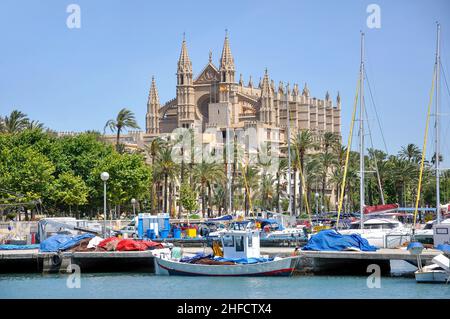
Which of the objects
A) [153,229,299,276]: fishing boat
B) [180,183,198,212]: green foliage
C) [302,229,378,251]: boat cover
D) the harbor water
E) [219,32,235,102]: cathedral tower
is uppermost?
[219,32,235,102]: cathedral tower

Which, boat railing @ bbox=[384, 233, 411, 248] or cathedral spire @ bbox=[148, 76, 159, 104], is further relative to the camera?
cathedral spire @ bbox=[148, 76, 159, 104]

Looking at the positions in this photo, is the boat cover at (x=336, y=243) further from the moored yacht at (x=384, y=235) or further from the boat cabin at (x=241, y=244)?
the moored yacht at (x=384, y=235)

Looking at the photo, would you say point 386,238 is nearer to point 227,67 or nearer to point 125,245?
point 125,245

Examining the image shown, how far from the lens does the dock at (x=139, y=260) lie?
4472cm

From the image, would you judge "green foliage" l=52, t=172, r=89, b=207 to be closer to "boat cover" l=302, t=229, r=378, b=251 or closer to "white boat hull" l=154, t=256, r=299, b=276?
"white boat hull" l=154, t=256, r=299, b=276

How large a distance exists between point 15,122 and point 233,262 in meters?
67.4

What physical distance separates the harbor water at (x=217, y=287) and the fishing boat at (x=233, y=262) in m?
0.42

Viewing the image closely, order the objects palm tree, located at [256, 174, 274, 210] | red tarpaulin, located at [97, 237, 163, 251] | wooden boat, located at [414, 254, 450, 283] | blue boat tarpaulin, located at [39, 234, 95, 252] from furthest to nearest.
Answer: palm tree, located at [256, 174, 274, 210], blue boat tarpaulin, located at [39, 234, 95, 252], red tarpaulin, located at [97, 237, 163, 251], wooden boat, located at [414, 254, 450, 283]

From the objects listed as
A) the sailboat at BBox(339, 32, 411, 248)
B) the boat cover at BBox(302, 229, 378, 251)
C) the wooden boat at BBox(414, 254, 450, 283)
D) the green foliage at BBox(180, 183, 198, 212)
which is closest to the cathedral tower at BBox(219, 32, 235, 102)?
the green foliage at BBox(180, 183, 198, 212)

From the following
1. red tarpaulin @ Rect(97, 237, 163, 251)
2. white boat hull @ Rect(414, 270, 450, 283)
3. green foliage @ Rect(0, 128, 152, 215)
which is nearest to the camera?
white boat hull @ Rect(414, 270, 450, 283)

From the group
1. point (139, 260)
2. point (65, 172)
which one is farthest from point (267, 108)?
point (139, 260)

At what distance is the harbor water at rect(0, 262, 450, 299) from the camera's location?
38.6m

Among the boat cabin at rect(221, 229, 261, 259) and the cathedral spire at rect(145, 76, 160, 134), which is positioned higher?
the cathedral spire at rect(145, 76, 160, 134)

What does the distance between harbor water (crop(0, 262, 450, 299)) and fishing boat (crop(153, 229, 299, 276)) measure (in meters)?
0.42
